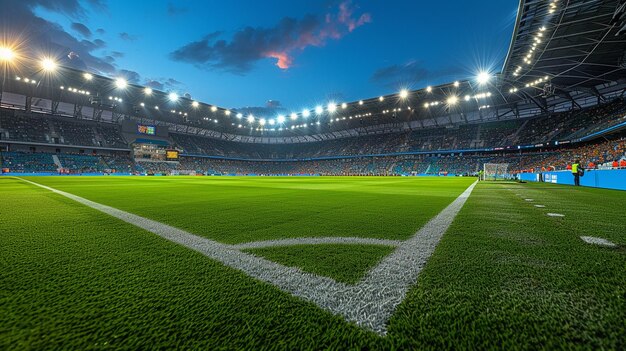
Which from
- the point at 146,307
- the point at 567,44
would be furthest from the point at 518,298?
the point at 567,44

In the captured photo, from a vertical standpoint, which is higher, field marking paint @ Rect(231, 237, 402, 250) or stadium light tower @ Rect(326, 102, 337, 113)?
stadium light tower @ Rect(326, 102, 337, 113)

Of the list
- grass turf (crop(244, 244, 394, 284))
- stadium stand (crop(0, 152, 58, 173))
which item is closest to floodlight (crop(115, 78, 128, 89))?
A: stadium stand (crop(0, 152, 58, 173))

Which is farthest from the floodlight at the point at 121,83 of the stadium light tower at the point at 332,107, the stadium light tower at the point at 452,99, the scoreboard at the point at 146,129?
the stadium light tower at the point at 452,99

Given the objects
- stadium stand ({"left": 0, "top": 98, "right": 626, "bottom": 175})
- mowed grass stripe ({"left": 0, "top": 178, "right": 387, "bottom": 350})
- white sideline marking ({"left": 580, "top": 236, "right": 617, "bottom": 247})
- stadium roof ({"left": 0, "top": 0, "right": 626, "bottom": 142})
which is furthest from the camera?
stadium stand ({"left": 0, "top": 98, "right": 626, "bottom": 175})

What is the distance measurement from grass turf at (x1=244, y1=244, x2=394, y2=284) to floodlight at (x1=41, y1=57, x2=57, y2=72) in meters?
43.9

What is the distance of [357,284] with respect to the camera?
1.43 metres

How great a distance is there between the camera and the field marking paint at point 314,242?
2260mm

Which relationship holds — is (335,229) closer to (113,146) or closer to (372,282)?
(372,282)

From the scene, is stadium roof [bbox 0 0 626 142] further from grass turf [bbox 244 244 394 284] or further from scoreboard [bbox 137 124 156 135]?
grass turf [bbox 244 244 394 284]

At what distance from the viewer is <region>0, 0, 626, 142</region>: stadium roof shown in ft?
61.1

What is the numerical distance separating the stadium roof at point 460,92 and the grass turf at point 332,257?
21.4 metres

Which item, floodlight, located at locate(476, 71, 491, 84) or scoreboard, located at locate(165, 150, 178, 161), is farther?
scoreboard, located at locate(165, 150, 178, 161)

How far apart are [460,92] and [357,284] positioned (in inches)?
1792

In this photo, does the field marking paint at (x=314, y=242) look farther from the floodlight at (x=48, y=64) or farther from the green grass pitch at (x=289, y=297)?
the floodlight at (x=48, y=64)
